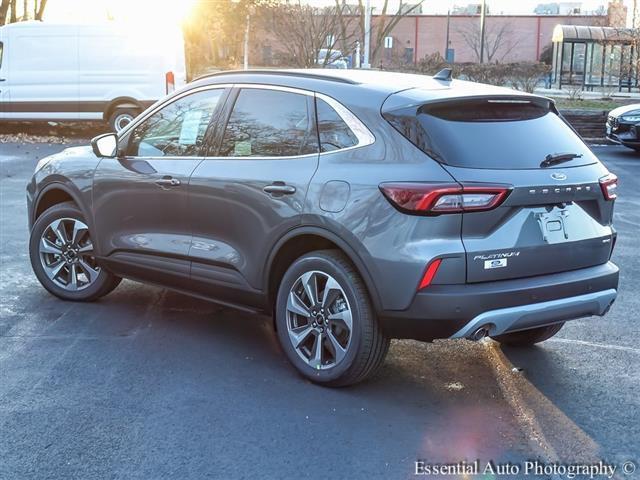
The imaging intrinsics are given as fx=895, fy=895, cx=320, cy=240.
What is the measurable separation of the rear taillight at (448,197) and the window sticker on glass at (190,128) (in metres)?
1.88

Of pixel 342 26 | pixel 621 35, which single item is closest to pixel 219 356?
pixel 342 26

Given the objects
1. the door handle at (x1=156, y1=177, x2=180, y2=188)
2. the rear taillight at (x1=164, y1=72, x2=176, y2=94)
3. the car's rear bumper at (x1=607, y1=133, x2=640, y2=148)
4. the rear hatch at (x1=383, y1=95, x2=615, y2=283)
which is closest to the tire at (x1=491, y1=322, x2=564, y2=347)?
the rear hatch at (x1=383, y1=95, x2=615, y2=283)

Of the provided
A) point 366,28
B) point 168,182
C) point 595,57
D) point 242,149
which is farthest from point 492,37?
point 242,149

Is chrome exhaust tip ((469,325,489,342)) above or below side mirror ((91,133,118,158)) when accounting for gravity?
below

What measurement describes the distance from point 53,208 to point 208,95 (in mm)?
1689

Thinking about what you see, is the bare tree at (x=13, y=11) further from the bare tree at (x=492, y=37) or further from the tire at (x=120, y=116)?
the bare tree at (x=492, y=37)

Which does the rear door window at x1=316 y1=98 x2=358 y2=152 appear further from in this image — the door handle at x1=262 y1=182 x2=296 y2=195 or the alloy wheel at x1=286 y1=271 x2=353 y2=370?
the alloy wheel at x1=286 y1=271 x2=353 y2=370

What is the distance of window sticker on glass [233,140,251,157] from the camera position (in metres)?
5.41

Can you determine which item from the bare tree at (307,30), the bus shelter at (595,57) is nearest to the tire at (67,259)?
the bare tree at (307,30)

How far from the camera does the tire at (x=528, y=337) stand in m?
5.60

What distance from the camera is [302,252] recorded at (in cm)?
513

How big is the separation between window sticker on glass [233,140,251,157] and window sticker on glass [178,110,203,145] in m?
0.42

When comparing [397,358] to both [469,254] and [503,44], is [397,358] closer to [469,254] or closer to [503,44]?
[469,254]

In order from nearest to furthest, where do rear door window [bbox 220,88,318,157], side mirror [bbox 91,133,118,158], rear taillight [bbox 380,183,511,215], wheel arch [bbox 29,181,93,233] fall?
rear taillight [bbox 380,183,511,215], rear door window [bbox 220,88,318,157], side mirror [bbox 91,133,118,158], wheel arch [bbox 29,181,93,233]
